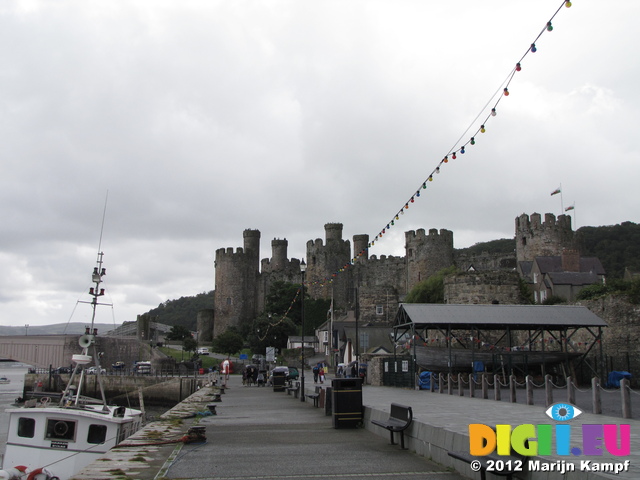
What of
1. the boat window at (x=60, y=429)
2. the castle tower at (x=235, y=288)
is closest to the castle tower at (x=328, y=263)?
the castle tower at (x=235, y=288)

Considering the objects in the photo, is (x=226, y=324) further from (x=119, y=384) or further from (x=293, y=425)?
(x=293, y=425)

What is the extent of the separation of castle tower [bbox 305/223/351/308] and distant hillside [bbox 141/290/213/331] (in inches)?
2529

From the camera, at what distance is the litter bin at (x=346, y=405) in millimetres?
12547

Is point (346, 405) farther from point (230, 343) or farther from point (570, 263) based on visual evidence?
point (230, 343)

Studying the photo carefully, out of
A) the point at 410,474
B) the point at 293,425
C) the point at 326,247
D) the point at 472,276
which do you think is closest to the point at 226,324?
the point at 326,247

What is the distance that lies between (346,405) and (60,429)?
9.11 meters

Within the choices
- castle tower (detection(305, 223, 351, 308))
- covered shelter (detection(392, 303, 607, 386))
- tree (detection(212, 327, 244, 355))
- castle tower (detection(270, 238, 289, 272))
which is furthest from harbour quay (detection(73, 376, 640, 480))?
castle tower (detection(270, 238, 289, 272))

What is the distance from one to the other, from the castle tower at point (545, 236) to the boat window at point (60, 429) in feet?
158

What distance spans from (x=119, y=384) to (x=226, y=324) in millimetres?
32769

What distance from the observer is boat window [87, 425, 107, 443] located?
1780 cm

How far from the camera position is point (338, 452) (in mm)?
9586

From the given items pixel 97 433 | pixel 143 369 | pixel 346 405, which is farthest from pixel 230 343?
pixel 346 405

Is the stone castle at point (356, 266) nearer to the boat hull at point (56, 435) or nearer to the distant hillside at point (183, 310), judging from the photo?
the boat hull at point (56, 435)

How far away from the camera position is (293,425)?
539 inches
